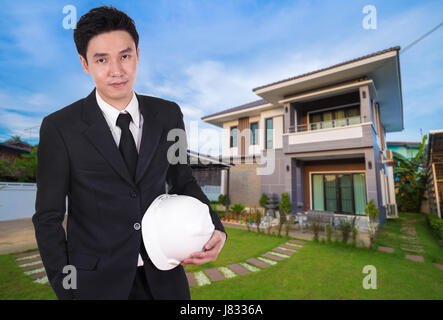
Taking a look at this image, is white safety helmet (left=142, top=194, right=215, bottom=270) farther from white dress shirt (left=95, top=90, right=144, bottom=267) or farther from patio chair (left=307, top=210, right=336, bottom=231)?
patio chair (left=307, top=210, right=336, bottom=231)

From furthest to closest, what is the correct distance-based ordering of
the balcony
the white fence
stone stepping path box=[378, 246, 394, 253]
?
the balcony, the white fence, stone stepping path box=[378, 246, 394, 253]

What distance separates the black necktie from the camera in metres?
0.91

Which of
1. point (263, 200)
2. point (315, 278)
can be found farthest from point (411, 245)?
point (263, 200)

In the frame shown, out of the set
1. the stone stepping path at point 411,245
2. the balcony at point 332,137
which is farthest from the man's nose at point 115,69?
the balcony at point 332,137

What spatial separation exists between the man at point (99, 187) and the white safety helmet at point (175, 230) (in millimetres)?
80

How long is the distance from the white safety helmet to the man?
8 cm

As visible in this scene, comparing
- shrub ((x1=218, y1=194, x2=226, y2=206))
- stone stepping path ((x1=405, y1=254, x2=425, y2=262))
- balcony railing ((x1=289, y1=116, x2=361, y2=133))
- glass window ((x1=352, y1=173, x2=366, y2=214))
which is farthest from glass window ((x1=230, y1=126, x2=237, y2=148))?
stone stepping path ((x1=405, y1=254, x2=425, y2=262))

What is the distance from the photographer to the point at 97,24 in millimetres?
865

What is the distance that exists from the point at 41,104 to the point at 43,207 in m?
0.80

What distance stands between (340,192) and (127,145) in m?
12.8

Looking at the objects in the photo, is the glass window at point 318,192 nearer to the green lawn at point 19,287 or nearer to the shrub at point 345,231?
the shrub at point 345,231

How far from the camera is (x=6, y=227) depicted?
7.45 meters
